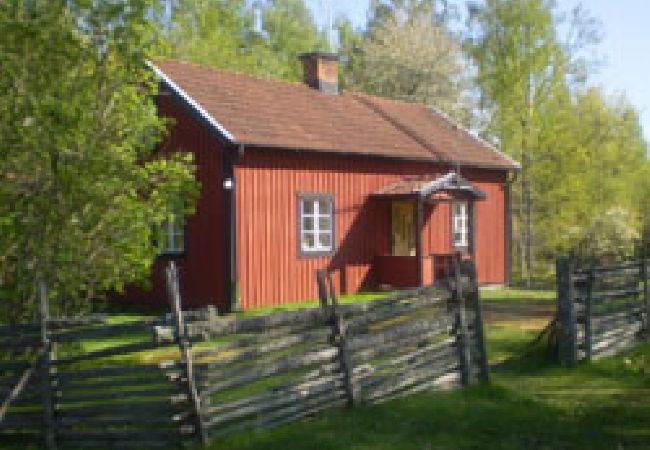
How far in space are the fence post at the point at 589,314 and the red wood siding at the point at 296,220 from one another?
8102 millimetres

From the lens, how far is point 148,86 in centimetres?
911

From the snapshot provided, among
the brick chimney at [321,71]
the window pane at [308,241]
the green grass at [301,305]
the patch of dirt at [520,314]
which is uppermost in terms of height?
the brick chimney at [321,71]

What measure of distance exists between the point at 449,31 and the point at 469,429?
41345 millimetres

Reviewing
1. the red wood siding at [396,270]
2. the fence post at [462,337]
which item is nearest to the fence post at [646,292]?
the fence post at [462,337]

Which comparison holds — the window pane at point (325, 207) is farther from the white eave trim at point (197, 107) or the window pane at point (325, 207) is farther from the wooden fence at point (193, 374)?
the wooden fence at point (193, 374)

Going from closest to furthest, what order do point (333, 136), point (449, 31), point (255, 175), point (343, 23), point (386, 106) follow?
point (255, 175) < point (333, 136) < point (386, 106) < point (449, 31) < point (343, 23)

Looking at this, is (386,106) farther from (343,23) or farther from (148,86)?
(343,23)

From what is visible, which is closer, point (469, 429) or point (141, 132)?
point (469, 429)

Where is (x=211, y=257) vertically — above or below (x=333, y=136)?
below

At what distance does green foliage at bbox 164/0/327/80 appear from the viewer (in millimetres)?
39375

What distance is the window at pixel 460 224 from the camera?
21906 millimetres

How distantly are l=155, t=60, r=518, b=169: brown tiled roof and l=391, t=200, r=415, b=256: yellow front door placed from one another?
4.33 ft

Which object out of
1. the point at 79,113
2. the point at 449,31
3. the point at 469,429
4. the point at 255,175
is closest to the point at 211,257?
the point at 255,175

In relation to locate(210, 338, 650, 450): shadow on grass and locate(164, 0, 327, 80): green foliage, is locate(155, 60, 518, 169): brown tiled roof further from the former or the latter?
locate(164, 0, 327, 80): green foliage
